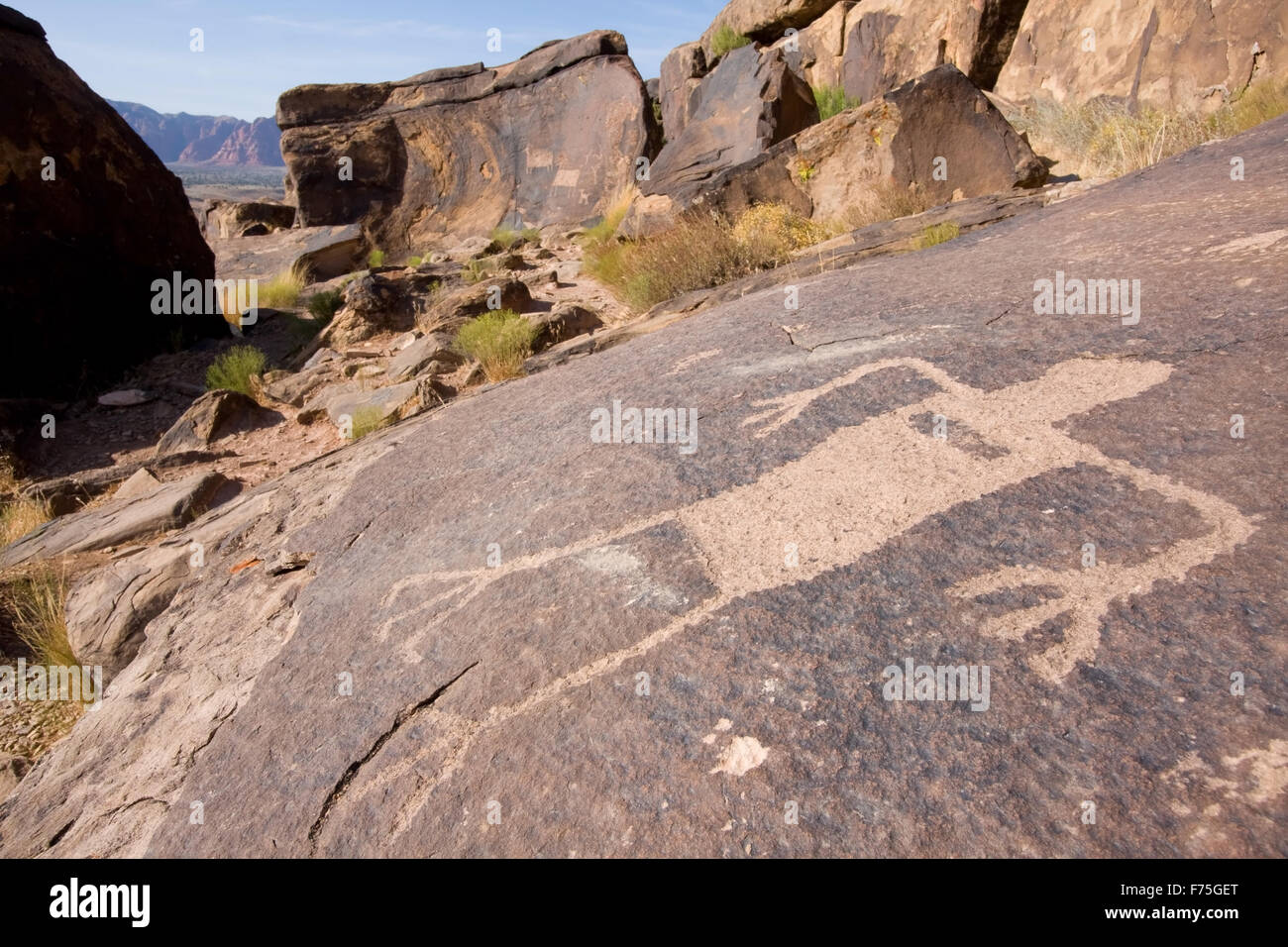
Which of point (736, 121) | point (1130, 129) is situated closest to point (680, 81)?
point (736, 121)

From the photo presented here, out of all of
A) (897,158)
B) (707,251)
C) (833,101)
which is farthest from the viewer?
(833,101)

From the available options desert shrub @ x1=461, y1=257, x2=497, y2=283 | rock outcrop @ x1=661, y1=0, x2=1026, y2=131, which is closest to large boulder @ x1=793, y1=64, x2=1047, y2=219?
rock outcrop @ x1=661, y1=0, x2=1026, y2=131

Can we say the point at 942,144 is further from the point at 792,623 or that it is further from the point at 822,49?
the point at 822,49

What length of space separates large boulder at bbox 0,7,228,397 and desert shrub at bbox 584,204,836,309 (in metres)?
4.81

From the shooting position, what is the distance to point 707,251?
624 centimetres

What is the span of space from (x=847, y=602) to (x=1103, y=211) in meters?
3.30

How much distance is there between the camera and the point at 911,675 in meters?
1.58

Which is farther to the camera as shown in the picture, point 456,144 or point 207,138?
point 207,138

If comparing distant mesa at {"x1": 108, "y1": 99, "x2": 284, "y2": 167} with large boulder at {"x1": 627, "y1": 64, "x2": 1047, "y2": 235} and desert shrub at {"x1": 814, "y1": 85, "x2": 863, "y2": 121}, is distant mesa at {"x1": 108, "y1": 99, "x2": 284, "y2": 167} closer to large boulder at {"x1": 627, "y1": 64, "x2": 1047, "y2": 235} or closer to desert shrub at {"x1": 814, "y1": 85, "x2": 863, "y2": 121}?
desert shrub at {"x1": 814, "y1": 85, "x2": 863, "y2": 121}

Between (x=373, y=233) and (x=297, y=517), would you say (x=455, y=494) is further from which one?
(x=373, y=233)

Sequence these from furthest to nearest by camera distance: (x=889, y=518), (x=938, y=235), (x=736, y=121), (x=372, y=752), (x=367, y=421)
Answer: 1. (x=736, y=121)
2. (x=367, y=421)
3. (x=938, y=235)
4. (x=889, y=518)
5. (x=372, y=752)

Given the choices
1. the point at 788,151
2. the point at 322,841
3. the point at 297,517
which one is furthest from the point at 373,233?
the point at 322,841

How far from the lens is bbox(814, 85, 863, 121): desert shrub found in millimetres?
11336

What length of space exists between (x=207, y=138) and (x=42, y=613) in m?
210
